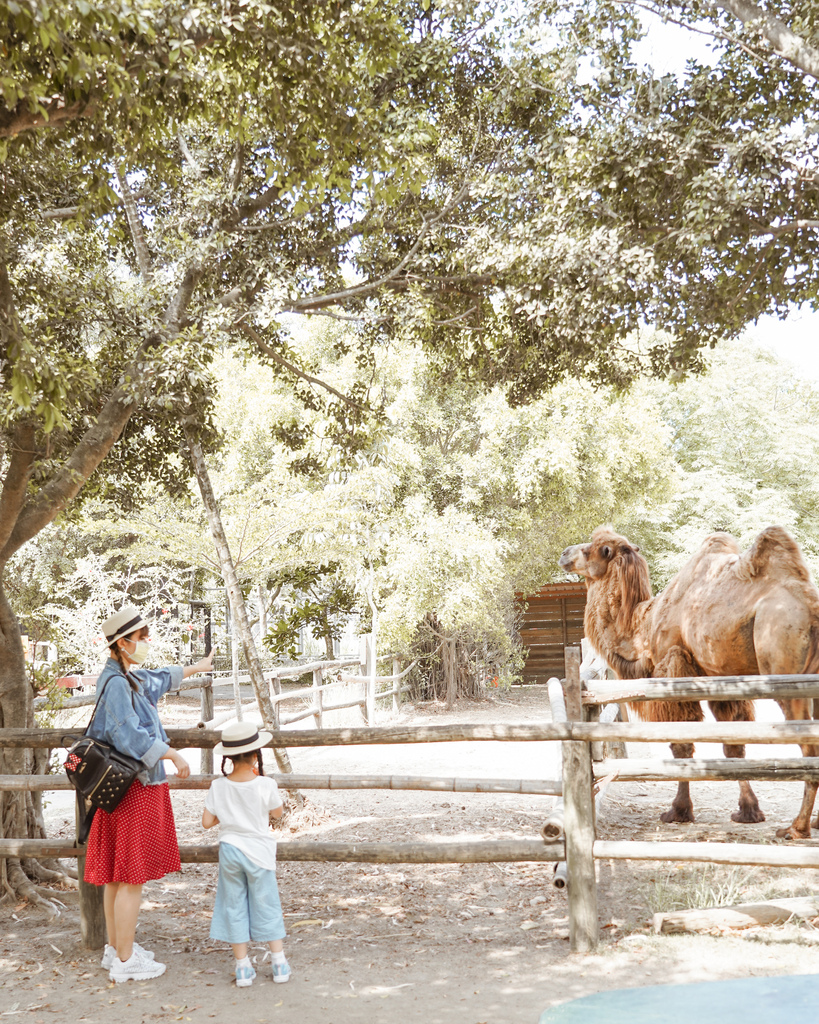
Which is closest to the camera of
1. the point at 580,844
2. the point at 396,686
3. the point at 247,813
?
the point at 247,813

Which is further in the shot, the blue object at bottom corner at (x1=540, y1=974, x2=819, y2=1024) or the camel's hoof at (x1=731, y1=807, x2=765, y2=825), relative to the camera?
the camel's hoof at (x1=731, y1=807, x2=765, y2=825)

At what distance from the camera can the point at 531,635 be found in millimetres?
22500

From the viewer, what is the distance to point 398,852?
4.44 metres

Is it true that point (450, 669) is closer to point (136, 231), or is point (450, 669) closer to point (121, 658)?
point (136, 231)

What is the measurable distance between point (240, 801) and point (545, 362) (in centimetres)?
521

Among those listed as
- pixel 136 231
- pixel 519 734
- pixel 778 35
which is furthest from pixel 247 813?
pixel 778 35

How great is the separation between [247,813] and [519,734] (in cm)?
137

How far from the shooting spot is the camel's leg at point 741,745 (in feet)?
21.2

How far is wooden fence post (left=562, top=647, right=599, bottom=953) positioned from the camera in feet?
13.7

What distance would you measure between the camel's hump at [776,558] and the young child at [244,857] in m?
3.87

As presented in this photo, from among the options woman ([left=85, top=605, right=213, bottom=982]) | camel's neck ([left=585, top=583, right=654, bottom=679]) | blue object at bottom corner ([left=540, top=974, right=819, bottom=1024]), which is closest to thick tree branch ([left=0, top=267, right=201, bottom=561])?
woman ([left=85, top=605, right=213, bottom=982])

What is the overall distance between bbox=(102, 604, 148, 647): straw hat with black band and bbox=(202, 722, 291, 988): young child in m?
0.64

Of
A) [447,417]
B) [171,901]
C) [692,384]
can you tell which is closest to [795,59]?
[171,901]

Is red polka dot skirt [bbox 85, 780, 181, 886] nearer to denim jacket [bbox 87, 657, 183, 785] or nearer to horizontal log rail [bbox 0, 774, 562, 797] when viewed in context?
denim jacket [bbox 87, 657, 183, 785]
